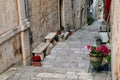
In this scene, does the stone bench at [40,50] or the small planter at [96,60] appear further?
the stone bench at [40,50]

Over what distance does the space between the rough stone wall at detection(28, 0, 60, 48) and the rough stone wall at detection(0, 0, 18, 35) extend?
1.62 meters

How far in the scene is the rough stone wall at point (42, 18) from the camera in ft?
32.2

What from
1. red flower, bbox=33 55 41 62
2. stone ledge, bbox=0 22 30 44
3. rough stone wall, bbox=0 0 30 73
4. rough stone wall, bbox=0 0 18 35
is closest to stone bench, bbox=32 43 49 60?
red flower, bbox=33 55 41 62

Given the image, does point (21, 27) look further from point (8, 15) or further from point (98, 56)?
point (98, 56)

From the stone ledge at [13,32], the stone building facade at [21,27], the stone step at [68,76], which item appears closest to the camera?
the stone step at [68,76]

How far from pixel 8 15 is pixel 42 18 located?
398cm

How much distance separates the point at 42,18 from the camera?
11266 mm

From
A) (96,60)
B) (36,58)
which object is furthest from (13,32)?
(96,60)

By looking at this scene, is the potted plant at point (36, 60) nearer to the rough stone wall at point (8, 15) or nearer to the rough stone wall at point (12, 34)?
the rough stone wall at point (12, 34)

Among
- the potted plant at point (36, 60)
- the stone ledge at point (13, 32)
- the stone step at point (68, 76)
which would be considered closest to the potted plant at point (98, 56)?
the stone step at point (68, 76)

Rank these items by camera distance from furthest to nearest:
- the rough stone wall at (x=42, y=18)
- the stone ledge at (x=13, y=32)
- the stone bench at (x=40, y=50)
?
the rough stone wall at (x=42, y=18)
the stone bench at (x=40, y=50)
the stone ledge at (x=13, y=32)

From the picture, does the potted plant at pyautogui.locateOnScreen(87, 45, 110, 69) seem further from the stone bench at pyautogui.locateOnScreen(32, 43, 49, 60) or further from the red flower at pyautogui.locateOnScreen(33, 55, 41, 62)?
the stone bench at pyautogui.locateOnScreen(32, 43, 49, 60)

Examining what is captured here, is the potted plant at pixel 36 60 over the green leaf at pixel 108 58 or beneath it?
beneath

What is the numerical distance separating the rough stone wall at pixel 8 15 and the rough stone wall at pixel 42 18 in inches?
63.9
